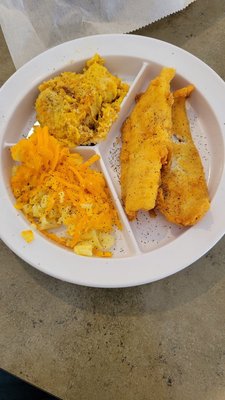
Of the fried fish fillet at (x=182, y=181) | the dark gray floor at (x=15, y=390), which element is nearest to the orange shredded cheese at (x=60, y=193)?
the fried fish fillet at (x=182, y=181)

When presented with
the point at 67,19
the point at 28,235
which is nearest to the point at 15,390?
the point at 28,235

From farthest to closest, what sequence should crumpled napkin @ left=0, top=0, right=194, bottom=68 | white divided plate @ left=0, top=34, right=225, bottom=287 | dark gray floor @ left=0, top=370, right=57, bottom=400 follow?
crumpled napkin @ left=0, top=0, right=194, bottom=68 → dark gray floor @ left=0, top=370, right=57, bottom=400 → white divided plate @ left=0, top=34, right=225, bottom=287

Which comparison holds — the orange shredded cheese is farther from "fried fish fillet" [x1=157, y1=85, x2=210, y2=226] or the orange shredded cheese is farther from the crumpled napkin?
the crumpled napkin

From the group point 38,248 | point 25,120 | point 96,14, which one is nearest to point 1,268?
point 38,248

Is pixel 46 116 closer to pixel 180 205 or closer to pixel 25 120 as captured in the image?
pixel 25 120

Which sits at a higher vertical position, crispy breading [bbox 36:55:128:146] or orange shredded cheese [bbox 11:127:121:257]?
crispy breading [bbox 36:55:128:146]

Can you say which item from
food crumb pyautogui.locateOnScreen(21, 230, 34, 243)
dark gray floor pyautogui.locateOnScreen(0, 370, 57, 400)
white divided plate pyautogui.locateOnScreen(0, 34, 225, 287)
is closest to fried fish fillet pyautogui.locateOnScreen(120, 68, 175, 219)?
white divided plate pyautogui.locateOnScreen(0, 34, 225, 287)
